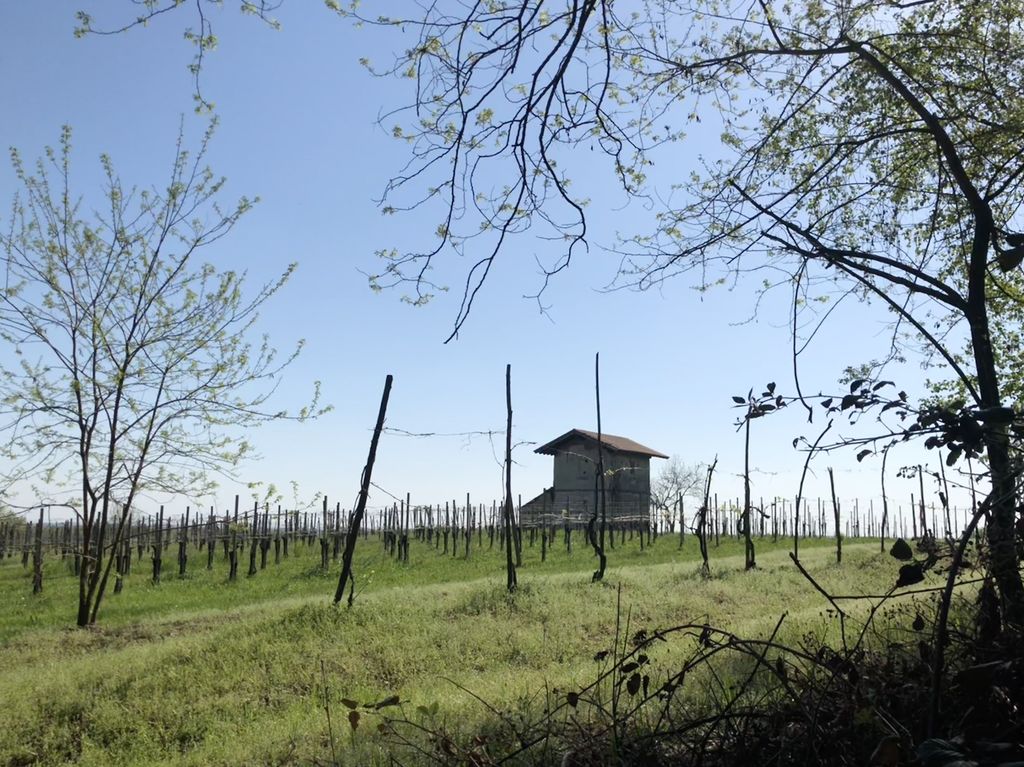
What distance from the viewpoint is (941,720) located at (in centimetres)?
222

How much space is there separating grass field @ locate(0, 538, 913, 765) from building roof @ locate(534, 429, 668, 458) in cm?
1997

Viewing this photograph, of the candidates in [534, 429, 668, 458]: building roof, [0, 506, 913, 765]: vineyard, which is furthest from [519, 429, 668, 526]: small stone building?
[0, 506, 913, 765]: vineyard

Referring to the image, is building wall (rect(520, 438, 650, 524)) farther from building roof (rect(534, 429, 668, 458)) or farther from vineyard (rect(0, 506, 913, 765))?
vineyard (rect(0, 506, 913, 765))

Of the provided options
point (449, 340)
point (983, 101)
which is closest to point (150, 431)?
point (449, 340)

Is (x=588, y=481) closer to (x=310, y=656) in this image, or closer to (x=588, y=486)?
(x=588, y=486)

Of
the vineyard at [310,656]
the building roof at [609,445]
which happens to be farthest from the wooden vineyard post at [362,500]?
the building roof at [609,445]

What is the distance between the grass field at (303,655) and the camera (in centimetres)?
609

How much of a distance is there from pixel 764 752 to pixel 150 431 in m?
12.8

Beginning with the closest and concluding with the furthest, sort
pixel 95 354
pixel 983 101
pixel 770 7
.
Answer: pixel 770 7 → pixel 983 101 → pixel 95 354

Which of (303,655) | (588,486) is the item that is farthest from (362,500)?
(588,486)

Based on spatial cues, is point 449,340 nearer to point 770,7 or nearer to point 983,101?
point 770,7

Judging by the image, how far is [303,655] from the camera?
29.9 ft

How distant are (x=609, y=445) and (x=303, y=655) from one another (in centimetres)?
2925

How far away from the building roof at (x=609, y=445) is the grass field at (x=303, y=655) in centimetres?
1997
